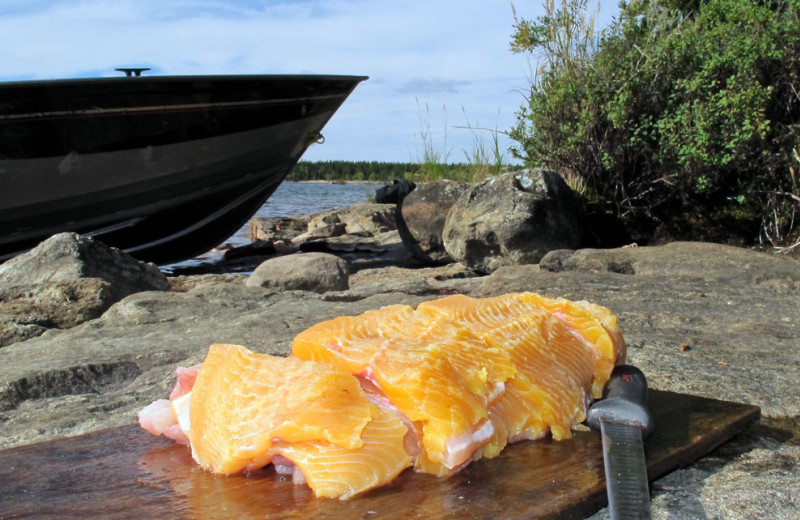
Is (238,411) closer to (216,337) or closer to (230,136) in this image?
(216,337)

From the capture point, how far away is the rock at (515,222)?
9820mm

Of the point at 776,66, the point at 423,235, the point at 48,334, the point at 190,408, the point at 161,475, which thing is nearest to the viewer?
the point at 161,475

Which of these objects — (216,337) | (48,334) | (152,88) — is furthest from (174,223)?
(216,337)

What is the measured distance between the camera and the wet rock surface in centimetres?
232

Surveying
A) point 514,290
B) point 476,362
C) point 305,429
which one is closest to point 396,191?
point 514,290

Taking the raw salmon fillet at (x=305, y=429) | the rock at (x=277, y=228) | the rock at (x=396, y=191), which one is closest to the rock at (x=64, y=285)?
the raw salmon fillet at (x=305, y=429)

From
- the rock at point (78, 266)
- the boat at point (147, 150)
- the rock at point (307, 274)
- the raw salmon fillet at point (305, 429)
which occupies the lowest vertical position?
the rock at point (307, 274)

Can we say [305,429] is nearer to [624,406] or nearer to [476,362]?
[476,362]

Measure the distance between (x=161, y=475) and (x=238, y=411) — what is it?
0.28m

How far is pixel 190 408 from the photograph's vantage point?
226 centimetres

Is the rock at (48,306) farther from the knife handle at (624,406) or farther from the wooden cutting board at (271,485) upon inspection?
the knife handle at (624,406)

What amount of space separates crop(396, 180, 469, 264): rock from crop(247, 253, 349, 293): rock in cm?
322

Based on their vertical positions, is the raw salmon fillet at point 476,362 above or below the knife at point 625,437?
above

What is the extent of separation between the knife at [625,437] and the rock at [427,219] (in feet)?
30.2
